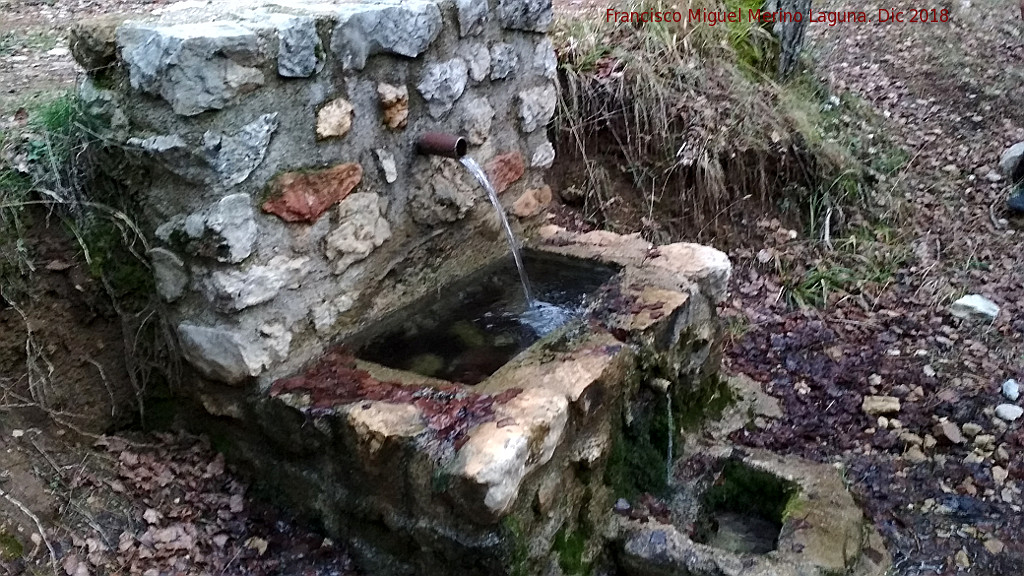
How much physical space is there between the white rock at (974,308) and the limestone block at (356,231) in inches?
109

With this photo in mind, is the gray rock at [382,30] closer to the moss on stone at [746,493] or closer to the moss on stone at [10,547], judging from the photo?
the moss on stone at [10,547]

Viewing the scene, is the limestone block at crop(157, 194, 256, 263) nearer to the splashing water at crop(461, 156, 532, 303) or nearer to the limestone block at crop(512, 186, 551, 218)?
the splashing water at crop(461, 156, 532, 303)

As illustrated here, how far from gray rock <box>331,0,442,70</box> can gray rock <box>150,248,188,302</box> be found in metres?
0.71

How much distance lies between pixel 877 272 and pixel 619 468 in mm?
2268

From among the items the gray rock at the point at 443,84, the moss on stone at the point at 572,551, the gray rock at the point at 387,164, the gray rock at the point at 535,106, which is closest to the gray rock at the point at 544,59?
the gray rock at the point at 535,106

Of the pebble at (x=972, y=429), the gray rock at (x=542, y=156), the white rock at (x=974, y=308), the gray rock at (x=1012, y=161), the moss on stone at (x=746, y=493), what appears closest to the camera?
the moss on stone at (x=746, y=493)

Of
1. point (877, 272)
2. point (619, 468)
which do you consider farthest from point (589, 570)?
point (877, 272)

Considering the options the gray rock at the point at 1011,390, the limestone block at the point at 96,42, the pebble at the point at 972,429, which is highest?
the limestone block at the point at 96,42

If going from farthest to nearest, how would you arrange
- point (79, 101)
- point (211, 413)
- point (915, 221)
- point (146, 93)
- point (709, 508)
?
point (915, 221) < point (709, 508) < point (211, 413) < point (79, 101) < point (146, 93)

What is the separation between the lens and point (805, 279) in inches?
155

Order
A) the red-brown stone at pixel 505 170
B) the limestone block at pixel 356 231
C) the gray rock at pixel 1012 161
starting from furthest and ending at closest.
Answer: the gray rock at pixel 1012 161 < the red-brown stone at pixel 505 170 < the limestone block at pixel 356 231

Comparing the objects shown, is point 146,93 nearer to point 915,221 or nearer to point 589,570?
point 589,570

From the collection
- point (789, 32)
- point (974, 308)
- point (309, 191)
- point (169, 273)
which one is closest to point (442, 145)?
point (309, 191)

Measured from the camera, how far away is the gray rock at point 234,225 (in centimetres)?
201
